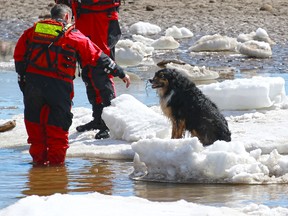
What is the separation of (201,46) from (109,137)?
9100 mm

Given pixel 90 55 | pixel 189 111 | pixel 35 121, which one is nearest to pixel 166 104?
pixel 189 111

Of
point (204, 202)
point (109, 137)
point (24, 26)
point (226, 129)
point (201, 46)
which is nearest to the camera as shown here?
point (204, 202)

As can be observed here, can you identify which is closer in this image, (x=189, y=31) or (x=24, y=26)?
(x=189, y=31)

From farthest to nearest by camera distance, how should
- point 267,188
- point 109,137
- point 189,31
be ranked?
point 189,31, point 109,137, point 267,188

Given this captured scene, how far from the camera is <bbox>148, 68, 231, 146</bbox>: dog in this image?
374 inches

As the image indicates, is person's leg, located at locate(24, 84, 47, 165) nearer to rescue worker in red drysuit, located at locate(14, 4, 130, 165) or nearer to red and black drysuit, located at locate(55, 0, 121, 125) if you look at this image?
rescue worker in red drysuit, located at locate(14, 4, 130, 165)

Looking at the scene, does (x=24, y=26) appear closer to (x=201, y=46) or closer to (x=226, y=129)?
(x=201, y=46)

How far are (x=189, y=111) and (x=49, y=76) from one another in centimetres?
160

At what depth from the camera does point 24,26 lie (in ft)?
76.9

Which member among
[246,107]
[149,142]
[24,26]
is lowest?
[24,26]

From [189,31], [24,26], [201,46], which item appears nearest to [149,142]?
[201,46]

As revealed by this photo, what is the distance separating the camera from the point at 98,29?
10.4 metres

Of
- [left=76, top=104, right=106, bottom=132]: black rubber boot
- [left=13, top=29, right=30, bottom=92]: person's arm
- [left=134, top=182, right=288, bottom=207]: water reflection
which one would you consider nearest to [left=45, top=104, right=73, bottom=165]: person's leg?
[left=13, top=29, right=30, bottom=92]: person's arm

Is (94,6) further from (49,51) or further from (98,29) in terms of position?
(49,51)
